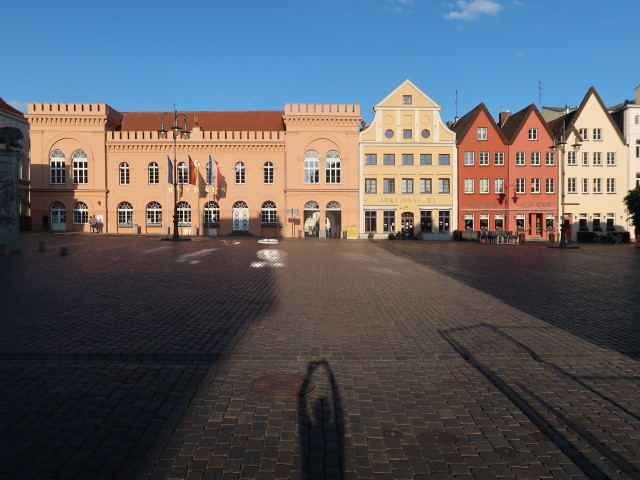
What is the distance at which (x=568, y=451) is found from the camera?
3797 mm

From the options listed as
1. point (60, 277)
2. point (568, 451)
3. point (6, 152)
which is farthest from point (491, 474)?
point (6, 152)

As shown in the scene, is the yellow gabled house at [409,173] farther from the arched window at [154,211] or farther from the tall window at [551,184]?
the arched window at [154,211]

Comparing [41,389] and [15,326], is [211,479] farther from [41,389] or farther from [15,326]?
[15,326]

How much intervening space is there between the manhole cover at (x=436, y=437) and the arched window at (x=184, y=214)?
50.0 metres

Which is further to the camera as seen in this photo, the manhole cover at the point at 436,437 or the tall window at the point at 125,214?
the tall window at the point at 125,214

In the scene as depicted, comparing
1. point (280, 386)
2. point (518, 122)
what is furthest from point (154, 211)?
point (280, 386)

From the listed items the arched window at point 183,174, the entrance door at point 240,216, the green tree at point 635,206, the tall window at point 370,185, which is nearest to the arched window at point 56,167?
A: the arched window at point 183,174

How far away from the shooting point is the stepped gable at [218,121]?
56.2m

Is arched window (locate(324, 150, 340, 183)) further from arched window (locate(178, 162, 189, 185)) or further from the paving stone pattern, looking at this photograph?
the paving stone pattern

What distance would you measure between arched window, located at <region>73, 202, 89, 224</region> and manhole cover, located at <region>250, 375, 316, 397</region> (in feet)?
169

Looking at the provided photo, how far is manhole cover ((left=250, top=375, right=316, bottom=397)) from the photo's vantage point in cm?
507

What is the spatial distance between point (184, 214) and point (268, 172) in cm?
976

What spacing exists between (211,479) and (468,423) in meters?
2.22

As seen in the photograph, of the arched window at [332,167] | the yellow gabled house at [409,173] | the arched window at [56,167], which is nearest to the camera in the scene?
the arched window at [56,167]
